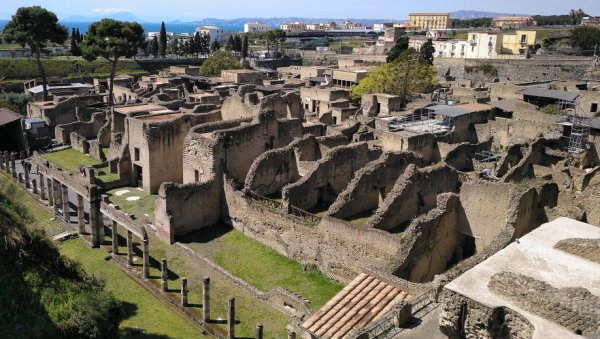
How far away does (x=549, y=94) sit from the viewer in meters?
48.3

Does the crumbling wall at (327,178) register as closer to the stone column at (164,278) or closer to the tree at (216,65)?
the stone column at (164,278)

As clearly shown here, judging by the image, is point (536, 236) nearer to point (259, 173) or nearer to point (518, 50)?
point (259, 173)

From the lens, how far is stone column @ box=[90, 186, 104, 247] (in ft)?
78.4

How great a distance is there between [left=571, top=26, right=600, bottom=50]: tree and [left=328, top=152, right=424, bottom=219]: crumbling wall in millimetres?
73028

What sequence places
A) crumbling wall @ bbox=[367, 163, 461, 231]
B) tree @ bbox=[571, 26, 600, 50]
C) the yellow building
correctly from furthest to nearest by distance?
the yellow building
tree @ bbox=[571, 26, 600, 50]
crumbling wall @ bbox=[367, 163, 461, 231]

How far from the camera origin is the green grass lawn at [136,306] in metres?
17.9

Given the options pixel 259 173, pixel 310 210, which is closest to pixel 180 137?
pixel 259 173

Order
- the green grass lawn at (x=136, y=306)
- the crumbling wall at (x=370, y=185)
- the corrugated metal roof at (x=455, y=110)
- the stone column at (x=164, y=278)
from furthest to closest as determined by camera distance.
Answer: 1. the corrugated metal roof at (x=455, y=110)
2. the crumbling wall at (x=370, y=185)
3. the stone column at (x=164, y=278)
4. the green grass lawn at (x=136, y=306)

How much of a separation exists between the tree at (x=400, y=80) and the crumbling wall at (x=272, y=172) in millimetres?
29204

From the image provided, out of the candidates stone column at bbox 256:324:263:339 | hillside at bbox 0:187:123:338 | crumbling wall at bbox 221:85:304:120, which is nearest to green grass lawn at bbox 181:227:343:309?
stone column at bbox 256:324:263:339

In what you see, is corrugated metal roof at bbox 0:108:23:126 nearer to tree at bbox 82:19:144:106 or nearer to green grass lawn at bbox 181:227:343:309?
tree at bbox 82:19:144:106

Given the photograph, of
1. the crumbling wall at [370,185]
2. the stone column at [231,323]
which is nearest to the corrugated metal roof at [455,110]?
the crumbling wall at [370,185]

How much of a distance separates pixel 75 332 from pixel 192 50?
102209mm

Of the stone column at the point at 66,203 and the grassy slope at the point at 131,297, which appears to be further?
the stone column at the point at 66,203
